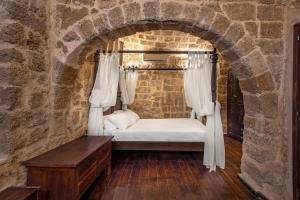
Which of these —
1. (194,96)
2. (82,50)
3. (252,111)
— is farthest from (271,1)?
(82,50)

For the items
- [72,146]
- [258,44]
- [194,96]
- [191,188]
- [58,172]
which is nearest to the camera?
[58,172]

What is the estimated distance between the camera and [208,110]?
144 inches

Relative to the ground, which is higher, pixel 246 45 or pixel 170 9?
pixel 170 9

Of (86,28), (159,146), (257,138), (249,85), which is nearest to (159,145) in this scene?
(159,146)

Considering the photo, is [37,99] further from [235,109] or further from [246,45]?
[235,109]

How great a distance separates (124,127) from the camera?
4.04 meters

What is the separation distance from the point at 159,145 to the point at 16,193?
98.7 inches

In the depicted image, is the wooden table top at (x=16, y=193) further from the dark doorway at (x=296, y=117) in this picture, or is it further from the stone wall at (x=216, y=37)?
the dark doorway at (x=296, y=117)

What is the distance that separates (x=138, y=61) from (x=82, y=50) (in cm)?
377

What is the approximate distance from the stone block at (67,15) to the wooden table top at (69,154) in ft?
4.59

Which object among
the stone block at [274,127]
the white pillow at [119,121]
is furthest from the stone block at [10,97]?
the stone block at [274,127]

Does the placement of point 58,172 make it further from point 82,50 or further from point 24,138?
point 82,50

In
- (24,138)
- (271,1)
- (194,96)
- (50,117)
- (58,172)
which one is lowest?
(58,172)

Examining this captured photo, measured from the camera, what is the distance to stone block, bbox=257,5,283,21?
8.27 feet
